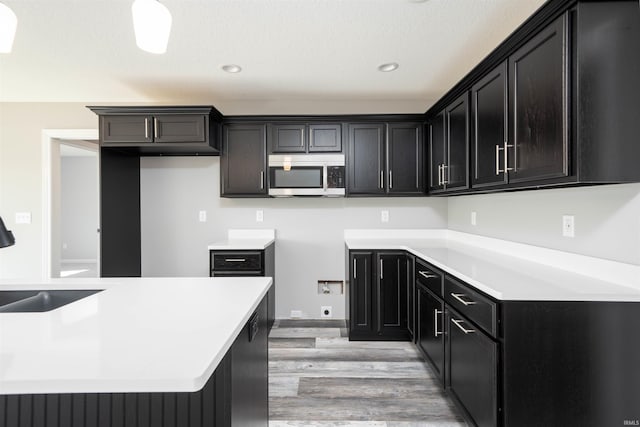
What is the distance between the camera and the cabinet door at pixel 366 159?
3330 millimetres

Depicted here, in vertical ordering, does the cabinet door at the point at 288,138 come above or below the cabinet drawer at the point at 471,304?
above

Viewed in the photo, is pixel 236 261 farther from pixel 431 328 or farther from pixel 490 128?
pixel 490 128

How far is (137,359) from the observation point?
29.8 inches

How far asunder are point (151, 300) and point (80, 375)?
0.61m

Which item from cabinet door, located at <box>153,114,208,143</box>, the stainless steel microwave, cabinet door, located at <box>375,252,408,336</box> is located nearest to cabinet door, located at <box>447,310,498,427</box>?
cabinet door, located at <box>375,252,408,336</box>

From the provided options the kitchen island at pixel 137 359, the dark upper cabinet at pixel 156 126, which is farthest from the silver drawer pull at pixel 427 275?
the dark upper cabinet at pixel 156 126

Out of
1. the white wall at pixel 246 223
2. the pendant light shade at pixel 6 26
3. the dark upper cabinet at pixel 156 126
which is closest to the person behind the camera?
the pendant light shade at pixel 6 26

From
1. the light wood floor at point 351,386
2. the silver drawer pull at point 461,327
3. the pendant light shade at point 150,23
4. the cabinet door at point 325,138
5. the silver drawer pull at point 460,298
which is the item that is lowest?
the light wood floor at point 351,386

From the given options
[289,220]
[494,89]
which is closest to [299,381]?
[289,220]

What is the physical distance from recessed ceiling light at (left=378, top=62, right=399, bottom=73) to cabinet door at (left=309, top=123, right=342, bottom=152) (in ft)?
2.36

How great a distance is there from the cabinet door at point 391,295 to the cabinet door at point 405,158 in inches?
29.2

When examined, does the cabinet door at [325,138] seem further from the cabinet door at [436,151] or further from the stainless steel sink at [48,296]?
the stainless steel sink at [48,296]

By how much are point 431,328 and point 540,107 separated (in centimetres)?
158

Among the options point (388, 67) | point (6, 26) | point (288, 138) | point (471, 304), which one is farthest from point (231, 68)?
point (471, 304)
